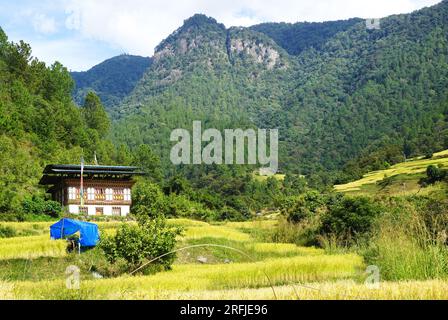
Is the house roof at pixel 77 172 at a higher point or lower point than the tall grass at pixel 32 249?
higher

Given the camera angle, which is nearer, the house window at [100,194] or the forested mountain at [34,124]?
the forested mountain at [34,124]

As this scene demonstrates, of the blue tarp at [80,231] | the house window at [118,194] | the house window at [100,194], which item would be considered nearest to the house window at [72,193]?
the house window at [100,194]

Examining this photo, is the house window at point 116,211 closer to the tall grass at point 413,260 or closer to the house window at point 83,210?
the house window at point 83,210

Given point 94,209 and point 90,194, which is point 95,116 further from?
point 94,209

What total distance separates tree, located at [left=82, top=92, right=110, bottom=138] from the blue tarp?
58.5m

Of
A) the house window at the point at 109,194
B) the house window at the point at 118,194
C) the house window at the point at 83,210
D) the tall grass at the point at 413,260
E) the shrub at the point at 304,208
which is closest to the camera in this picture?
the tall grass at the point at 413,260

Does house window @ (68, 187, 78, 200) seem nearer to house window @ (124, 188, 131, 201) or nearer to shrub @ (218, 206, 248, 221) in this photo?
house window @ (124, 188, 131, 201)

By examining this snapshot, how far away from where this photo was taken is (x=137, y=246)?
2214 centimetres

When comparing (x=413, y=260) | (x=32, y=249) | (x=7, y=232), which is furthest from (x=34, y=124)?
(x=413, y=260)

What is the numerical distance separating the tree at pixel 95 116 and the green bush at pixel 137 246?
218ft

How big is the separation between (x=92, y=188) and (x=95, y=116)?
36.8 metres

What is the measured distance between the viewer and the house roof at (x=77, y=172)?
50.4 metres
